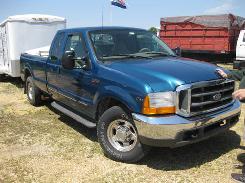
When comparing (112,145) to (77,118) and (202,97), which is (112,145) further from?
(202,97)

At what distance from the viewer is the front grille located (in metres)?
4.36

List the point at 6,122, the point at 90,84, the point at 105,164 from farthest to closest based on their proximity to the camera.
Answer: the point at 6,122, the point at 90,84, the point at 105,164

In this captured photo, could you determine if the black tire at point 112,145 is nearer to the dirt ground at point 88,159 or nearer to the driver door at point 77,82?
the dirt ground at point 88,159

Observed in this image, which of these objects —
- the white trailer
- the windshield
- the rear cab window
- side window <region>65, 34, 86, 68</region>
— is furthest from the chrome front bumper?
the white trailer

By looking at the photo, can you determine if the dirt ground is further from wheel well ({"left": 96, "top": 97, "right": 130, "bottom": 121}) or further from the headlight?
the headlight

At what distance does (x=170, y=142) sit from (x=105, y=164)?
1.13 m

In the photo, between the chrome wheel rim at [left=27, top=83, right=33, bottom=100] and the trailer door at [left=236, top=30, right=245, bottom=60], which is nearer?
the chrome wheel rim at [left=27, top=83, right=33, bottom=100]

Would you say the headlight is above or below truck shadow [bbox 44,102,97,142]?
above

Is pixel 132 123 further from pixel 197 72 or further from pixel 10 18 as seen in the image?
pixel 10 18

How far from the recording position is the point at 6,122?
7445mm

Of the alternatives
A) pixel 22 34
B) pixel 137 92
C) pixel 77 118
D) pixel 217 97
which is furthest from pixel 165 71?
pixel 22 34

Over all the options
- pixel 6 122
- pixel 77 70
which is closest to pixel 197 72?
pixel 77 70

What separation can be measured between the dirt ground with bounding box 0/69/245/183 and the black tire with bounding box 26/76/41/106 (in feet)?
5.83

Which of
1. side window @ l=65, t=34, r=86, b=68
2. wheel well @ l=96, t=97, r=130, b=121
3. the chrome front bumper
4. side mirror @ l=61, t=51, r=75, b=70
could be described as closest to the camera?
the chrome front bumper
